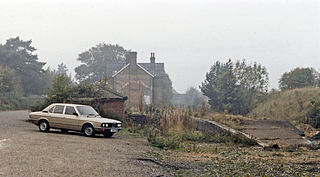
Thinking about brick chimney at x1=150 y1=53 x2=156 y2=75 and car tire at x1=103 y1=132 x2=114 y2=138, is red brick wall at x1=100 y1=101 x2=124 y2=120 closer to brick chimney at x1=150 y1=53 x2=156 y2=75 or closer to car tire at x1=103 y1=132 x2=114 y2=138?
car tire at x1=103 y1=132 x2=114 y2=138

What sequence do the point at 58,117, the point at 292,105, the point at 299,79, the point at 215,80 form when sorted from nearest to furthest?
the point at 58,117 → the point at 292,105 → the point at 299,79 → the point at 215,80

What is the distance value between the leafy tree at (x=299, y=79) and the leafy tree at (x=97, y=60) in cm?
5212

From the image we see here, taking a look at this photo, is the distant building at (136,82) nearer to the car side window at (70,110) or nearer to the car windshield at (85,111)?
the car windshield at (85,111)

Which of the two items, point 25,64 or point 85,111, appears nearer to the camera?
point 85,111

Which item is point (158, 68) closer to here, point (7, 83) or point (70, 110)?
point (7, 83)

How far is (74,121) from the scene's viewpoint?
14.8 m

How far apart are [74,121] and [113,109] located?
6.41m

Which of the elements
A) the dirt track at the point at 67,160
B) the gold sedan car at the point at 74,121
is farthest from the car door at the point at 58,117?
the dirt track at the point at 67,160

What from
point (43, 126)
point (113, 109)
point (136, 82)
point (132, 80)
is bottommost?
point (43, 126)

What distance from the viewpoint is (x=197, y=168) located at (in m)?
9.66

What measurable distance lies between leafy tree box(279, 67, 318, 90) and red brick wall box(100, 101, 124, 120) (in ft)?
55.5

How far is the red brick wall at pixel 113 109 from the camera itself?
2048 cm

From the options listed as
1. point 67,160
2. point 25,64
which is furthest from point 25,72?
point 67,160

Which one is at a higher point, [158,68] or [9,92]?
[158,68]
